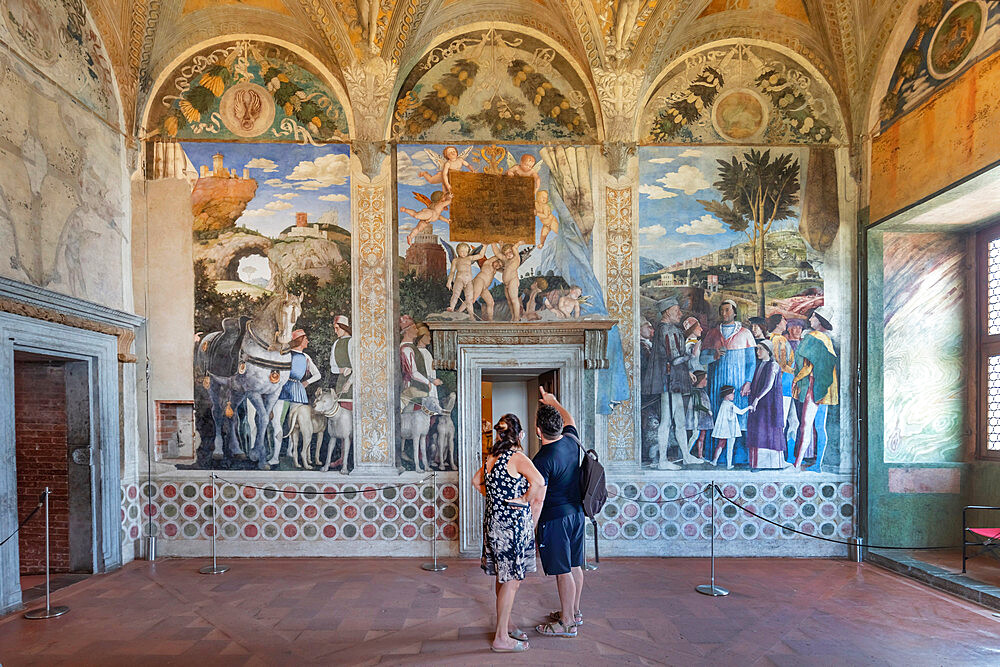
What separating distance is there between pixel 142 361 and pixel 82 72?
3.73 meters

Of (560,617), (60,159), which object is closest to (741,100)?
(560,617)

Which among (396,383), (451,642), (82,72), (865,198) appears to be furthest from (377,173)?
(865,198)

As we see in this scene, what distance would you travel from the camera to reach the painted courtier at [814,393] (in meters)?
8.70

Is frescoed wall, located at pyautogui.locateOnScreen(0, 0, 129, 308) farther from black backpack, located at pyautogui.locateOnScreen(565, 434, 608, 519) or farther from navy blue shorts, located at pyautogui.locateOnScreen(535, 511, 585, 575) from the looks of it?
black backpack, located at pyautogui.locateOnScreen(565, 434, 608, 519)

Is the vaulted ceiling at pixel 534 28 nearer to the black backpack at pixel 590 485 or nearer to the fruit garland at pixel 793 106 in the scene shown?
the fruit garland at pixel 793 106

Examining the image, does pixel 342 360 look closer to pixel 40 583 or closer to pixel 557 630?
pixel 40 583

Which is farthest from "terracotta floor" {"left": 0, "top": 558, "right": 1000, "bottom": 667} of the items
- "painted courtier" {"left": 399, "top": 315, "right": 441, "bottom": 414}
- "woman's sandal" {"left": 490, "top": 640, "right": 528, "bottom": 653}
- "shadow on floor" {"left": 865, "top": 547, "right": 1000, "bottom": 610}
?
"painted courtier" {"left": 399, "top": 315, "right": 441, "bottom": 414}

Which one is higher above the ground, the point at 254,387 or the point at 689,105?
the point at 689,105

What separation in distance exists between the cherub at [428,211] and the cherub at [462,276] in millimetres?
531

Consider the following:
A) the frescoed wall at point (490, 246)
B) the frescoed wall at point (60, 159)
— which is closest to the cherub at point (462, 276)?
the frescoed wall at point (490, 246)

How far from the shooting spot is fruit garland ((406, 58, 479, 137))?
8906 mm

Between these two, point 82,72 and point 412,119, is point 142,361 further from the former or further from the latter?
point 412,119

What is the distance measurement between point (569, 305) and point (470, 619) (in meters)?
4.29

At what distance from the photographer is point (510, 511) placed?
5.11 meters
